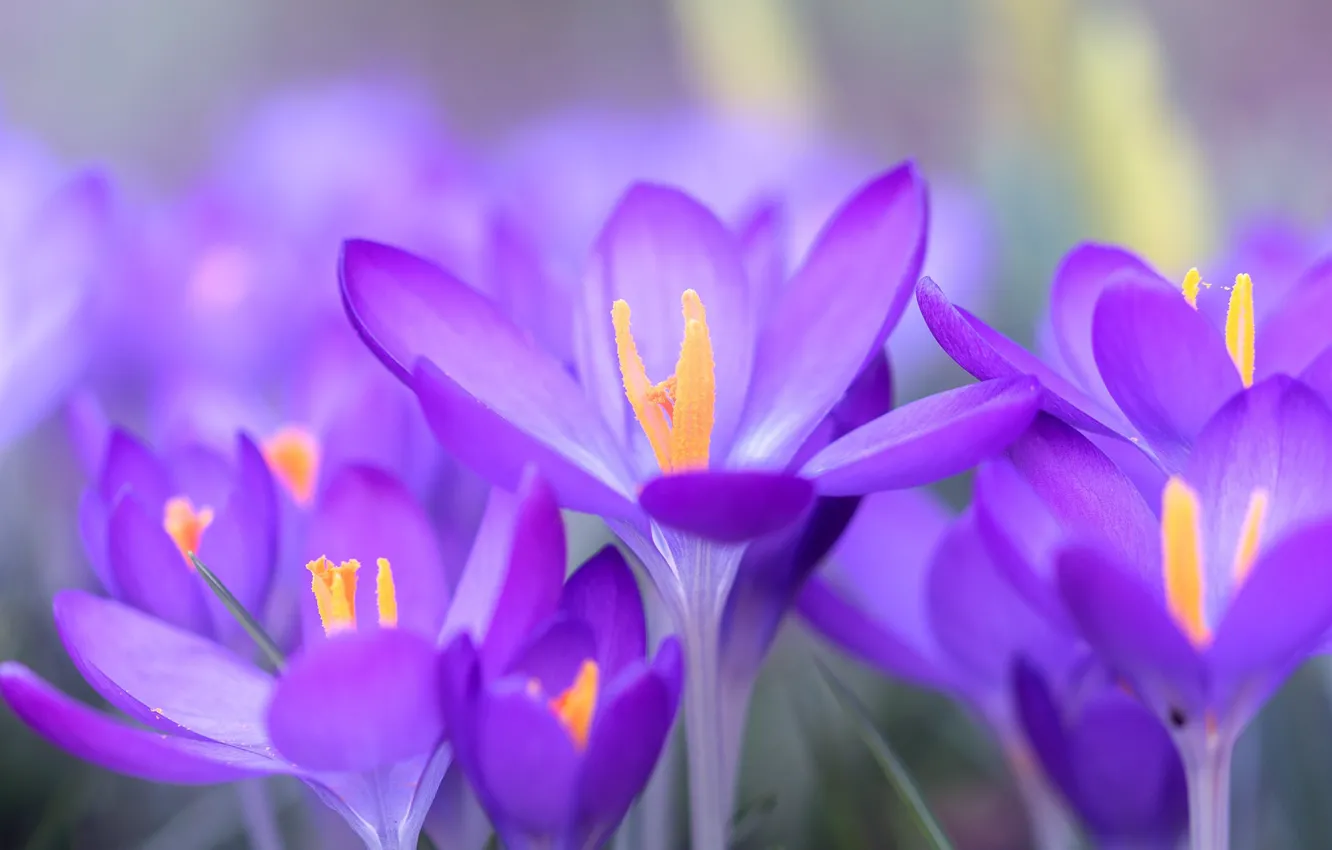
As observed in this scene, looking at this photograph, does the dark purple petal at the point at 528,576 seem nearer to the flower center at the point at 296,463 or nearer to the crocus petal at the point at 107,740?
the crocus petal at the point at 107,740

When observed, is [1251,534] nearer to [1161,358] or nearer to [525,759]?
[1161,358]

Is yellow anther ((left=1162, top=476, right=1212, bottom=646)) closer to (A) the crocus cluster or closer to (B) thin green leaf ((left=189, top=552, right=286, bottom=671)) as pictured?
(A) the crocus cluster

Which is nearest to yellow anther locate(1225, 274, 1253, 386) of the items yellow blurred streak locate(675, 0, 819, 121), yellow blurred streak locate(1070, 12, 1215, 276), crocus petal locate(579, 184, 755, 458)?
crocus petal locate(579, 184, 755, 458)

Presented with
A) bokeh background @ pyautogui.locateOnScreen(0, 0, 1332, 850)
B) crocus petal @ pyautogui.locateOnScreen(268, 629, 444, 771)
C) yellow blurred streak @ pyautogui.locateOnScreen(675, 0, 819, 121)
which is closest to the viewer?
crocus petal @ pyautogui.locateOnScreen(268, 629, 444, 771)

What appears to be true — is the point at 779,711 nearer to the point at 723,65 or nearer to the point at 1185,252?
the point at 1185,252

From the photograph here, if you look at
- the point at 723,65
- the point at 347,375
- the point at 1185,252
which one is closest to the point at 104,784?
the point at 347,375
